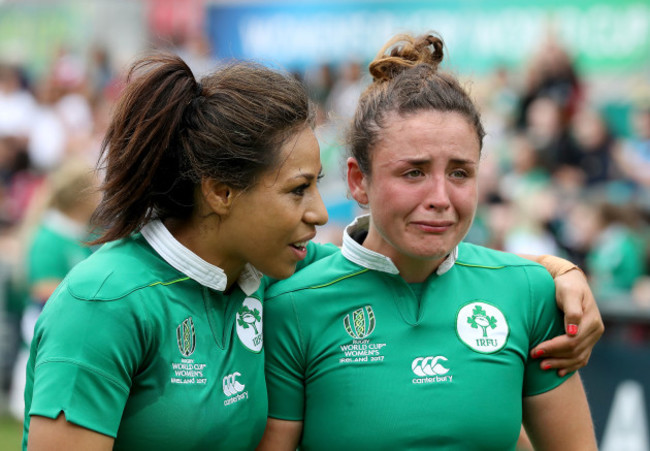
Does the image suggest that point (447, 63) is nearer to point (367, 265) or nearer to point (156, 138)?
point (367, 265)

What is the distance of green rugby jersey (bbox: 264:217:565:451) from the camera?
259 centimetres

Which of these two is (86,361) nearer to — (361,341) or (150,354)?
(150,354)

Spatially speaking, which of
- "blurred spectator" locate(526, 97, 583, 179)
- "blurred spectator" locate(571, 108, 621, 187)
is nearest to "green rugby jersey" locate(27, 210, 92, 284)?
"blurred spectator" locate(526, 97, 583, 179)

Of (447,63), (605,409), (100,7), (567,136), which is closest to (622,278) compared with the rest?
(605,409)

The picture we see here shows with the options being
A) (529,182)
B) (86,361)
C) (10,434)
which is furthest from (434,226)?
(529,182)

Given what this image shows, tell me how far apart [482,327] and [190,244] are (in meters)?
0.87

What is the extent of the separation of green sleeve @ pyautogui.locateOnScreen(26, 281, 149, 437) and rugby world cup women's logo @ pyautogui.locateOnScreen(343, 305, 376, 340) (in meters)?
0.66

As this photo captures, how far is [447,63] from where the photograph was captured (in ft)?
9.71

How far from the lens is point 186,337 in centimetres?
243

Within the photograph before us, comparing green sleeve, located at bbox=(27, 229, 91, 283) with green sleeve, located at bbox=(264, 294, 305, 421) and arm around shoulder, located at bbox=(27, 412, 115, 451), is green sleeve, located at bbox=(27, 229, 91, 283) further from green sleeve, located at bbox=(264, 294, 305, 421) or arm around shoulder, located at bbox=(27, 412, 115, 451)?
arm around shoulder, located at bbox=(27, 412, 115, 451)

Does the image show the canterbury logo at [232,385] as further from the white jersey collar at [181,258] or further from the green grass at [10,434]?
the green grass at [10,434]

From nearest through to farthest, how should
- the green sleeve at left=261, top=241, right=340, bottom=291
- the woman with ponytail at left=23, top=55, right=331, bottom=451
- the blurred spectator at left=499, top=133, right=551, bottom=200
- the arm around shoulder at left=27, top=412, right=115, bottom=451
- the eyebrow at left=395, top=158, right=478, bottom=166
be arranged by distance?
the arm around shoulder at left=27, top=412, right=115, bottom=451 → the woman with ponytail at left=23, top=55, right=331, bottom=451 → the eyebrow at left=395, top=158, right=478, bottom=166 → the green sleeve at left=261, top=241, right=340, bottom=291 → the blurred spectator at left=499, top=133, right=551, bottom=200

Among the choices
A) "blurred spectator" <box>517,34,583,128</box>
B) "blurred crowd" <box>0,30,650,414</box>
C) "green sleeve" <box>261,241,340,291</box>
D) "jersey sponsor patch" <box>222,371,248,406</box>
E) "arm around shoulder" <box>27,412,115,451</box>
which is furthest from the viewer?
"blurred spectator" <box>517,34,583,128</box>

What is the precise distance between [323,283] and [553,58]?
22.4 ft
